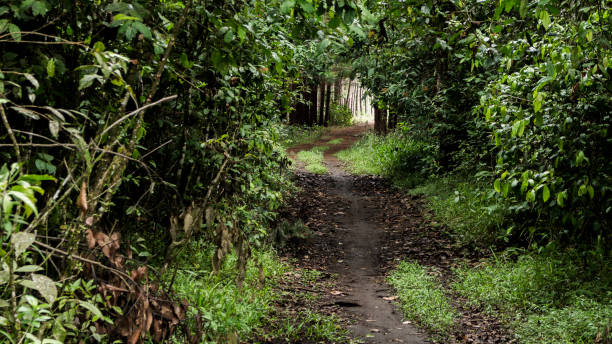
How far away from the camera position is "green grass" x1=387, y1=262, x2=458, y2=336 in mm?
5328

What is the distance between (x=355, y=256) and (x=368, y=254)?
27cm

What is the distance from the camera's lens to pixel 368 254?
8523mm

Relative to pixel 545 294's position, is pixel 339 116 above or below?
above

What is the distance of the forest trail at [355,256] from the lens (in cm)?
536

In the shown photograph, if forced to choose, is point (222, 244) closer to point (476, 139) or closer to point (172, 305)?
point (172, 305)

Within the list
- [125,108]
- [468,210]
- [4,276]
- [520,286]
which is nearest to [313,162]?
[468,210]

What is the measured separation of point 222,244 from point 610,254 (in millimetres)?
4962

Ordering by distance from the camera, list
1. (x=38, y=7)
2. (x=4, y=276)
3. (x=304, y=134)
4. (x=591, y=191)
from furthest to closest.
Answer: (x=304, y=134) → (x=591, y=191) → (x=38, y=7) → (x=4, y=276)

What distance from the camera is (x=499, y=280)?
20.8 feet

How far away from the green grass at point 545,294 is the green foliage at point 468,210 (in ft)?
3.17

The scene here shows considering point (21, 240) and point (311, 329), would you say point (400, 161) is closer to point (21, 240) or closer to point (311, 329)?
point (311, 329)

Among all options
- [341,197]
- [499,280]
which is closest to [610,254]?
[499,280]

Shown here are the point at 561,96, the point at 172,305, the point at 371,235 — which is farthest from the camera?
the point at 371,235

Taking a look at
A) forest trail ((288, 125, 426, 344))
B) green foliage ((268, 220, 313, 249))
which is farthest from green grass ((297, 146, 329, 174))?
green foliage ((268, 220, 313, 249))
